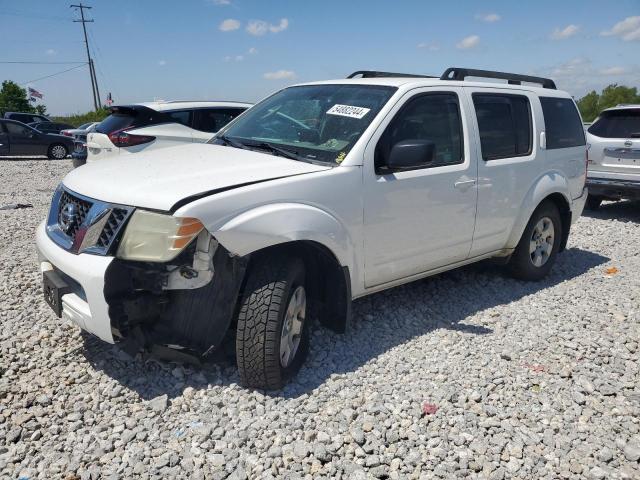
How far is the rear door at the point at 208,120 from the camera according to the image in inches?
311

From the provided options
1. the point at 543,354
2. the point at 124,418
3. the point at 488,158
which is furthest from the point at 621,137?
the point at 124,418

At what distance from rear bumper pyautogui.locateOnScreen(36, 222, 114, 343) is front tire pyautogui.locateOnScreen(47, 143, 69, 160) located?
54.7ft

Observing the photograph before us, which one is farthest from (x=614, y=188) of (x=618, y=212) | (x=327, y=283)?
(x=327, y=283)

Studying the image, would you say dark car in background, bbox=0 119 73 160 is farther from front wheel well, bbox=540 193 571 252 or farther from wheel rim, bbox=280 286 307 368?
wheel rim, bbox=280 286 307 368

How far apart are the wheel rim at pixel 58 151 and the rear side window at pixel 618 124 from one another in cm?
1614

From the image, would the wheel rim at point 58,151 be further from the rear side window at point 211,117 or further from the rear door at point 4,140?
the rear side window at point 211,117

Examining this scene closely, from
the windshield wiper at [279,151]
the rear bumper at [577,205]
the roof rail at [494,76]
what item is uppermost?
the roof rail at [494,76]

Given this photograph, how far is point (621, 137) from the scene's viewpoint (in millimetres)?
8172

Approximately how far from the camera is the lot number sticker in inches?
141

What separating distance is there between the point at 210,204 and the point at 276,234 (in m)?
0.41

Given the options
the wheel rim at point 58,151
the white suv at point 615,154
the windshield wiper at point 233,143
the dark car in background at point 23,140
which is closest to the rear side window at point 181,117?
the windshield wiper at point 233,143

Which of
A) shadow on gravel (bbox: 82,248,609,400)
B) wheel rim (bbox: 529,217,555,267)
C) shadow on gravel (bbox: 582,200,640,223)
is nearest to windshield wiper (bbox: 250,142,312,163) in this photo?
shadow on gravel (bbox: 82,248,609,400)

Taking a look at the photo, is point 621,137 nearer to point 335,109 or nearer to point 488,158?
point 488,158

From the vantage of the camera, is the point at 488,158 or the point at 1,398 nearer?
the point at 1,398
